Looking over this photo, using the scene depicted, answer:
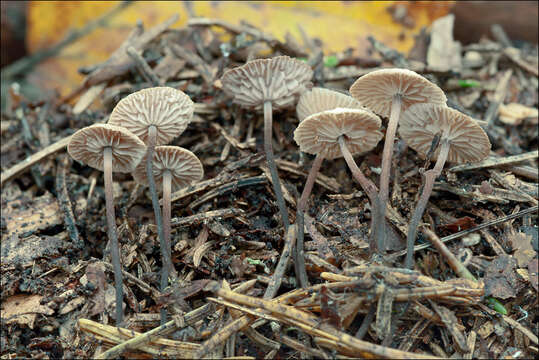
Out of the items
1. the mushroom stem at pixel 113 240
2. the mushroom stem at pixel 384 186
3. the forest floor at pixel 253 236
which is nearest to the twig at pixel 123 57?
the forest floor at pixel 253 236

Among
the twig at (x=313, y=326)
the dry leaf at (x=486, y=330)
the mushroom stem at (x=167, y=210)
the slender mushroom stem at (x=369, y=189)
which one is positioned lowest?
the dry leaf at (x=486, y=330)

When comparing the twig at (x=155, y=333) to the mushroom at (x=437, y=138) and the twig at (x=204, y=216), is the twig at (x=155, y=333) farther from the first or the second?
the mushroom at (x=437, y=138)

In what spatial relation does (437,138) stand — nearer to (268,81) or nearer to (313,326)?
(268,81)

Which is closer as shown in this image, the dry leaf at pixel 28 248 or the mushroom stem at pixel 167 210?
the mushroom stem at pixel 167 210

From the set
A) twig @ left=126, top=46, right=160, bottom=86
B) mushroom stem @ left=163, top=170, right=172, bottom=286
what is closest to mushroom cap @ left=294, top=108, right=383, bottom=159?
mushroom stem @ left=163, top=170, right=172, bottom=286

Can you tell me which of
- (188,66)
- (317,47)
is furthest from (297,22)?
(188,66)

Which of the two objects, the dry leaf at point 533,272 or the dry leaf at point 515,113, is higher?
the dry leaf at point 515,113

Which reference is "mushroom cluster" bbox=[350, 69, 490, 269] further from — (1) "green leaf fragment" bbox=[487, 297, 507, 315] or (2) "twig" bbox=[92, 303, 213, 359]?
(2) "twig" bbox=[92, 303, 213, 359]
